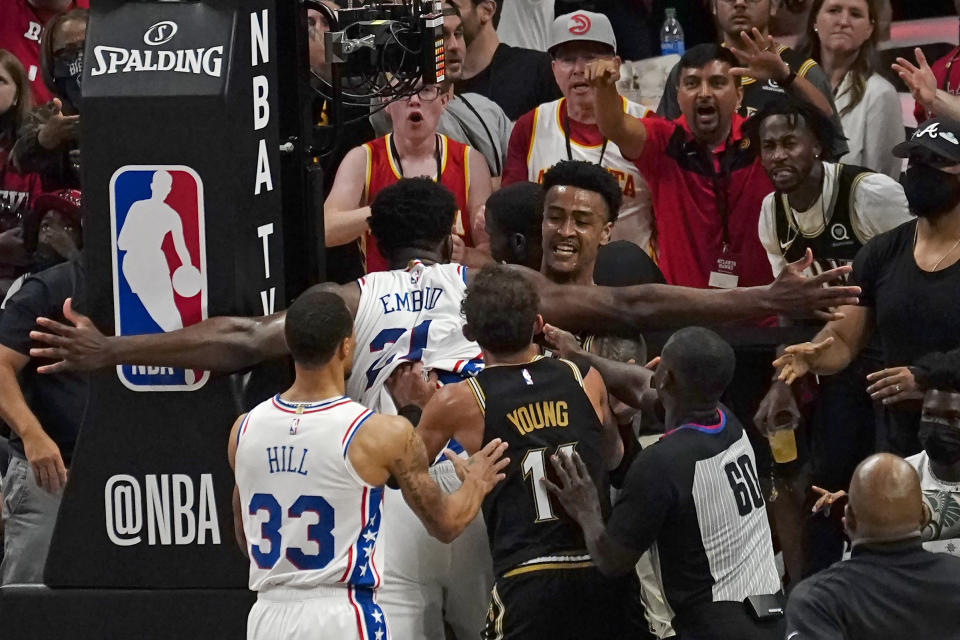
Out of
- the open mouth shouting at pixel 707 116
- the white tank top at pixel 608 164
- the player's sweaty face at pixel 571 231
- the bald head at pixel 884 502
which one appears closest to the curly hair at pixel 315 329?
the player's sweaty face at pixel 571 231

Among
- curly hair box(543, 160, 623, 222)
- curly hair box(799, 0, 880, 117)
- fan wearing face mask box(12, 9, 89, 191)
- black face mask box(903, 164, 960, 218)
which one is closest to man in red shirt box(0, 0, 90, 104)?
fan wearing face mask box(12, 9, 89, 191)

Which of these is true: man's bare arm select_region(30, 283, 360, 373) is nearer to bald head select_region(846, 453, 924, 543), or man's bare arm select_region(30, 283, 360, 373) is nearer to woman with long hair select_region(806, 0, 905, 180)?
bald head select_region(846, 453, 924, 543)

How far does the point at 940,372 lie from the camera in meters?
6.18

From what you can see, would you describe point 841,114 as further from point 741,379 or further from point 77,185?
point 77,185

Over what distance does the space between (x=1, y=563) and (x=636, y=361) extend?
11.1ft

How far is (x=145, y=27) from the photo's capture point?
575 cm

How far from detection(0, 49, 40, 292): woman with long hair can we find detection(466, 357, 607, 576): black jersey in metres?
3.90

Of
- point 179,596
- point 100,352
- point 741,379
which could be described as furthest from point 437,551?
point 741,379

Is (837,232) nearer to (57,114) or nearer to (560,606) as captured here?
(560,606)

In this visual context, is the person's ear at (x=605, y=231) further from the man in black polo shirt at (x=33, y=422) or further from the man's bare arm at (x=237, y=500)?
the man in black polo shirt at (x=33, y=422)

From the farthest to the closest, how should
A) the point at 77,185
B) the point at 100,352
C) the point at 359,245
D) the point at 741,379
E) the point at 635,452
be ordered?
the point at 77,185 → the point at 359,245 → the point at 741,379 → the point at 635,452 → the point at 100,352

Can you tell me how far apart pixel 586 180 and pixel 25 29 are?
512 centimetres

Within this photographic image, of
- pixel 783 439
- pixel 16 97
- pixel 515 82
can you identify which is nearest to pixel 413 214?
pixel 783 439

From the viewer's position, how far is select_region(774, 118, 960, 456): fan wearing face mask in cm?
653
